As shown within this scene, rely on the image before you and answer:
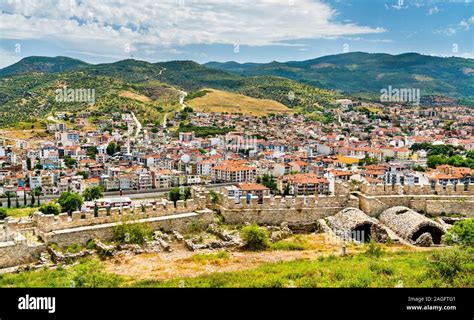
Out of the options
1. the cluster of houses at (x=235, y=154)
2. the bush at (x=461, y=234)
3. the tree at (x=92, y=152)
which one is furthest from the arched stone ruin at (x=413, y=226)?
the tree at (x=92, y=152)

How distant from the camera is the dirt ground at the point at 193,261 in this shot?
7.85 m

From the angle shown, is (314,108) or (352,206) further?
(314,108)

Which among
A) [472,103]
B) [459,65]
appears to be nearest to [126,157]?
[472,103]

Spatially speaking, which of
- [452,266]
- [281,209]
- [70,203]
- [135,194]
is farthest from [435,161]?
[452,266]

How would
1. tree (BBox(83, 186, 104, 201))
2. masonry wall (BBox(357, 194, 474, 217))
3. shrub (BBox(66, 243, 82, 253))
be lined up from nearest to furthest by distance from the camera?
shrub (BBox(66, 243, 82, 253)) < masonry wall (BBox(357, 194, 474, 217)) < tree (BBox(83, 186, 104, 201))

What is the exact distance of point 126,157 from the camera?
7231 centimetres

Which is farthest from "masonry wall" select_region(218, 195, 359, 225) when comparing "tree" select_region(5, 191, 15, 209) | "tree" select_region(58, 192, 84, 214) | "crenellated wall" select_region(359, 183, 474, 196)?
"tree" select_region(5, 191, 15, 209)

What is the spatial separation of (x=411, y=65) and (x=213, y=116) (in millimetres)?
73588

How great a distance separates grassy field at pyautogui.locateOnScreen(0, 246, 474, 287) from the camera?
6172 millimetres

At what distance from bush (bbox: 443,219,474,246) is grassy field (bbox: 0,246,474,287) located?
5.34 feet

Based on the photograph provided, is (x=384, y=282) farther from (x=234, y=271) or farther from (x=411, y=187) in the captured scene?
(x=411, y=187)

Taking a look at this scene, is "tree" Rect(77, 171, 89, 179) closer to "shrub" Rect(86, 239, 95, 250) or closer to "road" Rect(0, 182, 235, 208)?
"road" Rect(0, 182, 235, 208)

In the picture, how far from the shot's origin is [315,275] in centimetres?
687

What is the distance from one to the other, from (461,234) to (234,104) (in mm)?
112220
